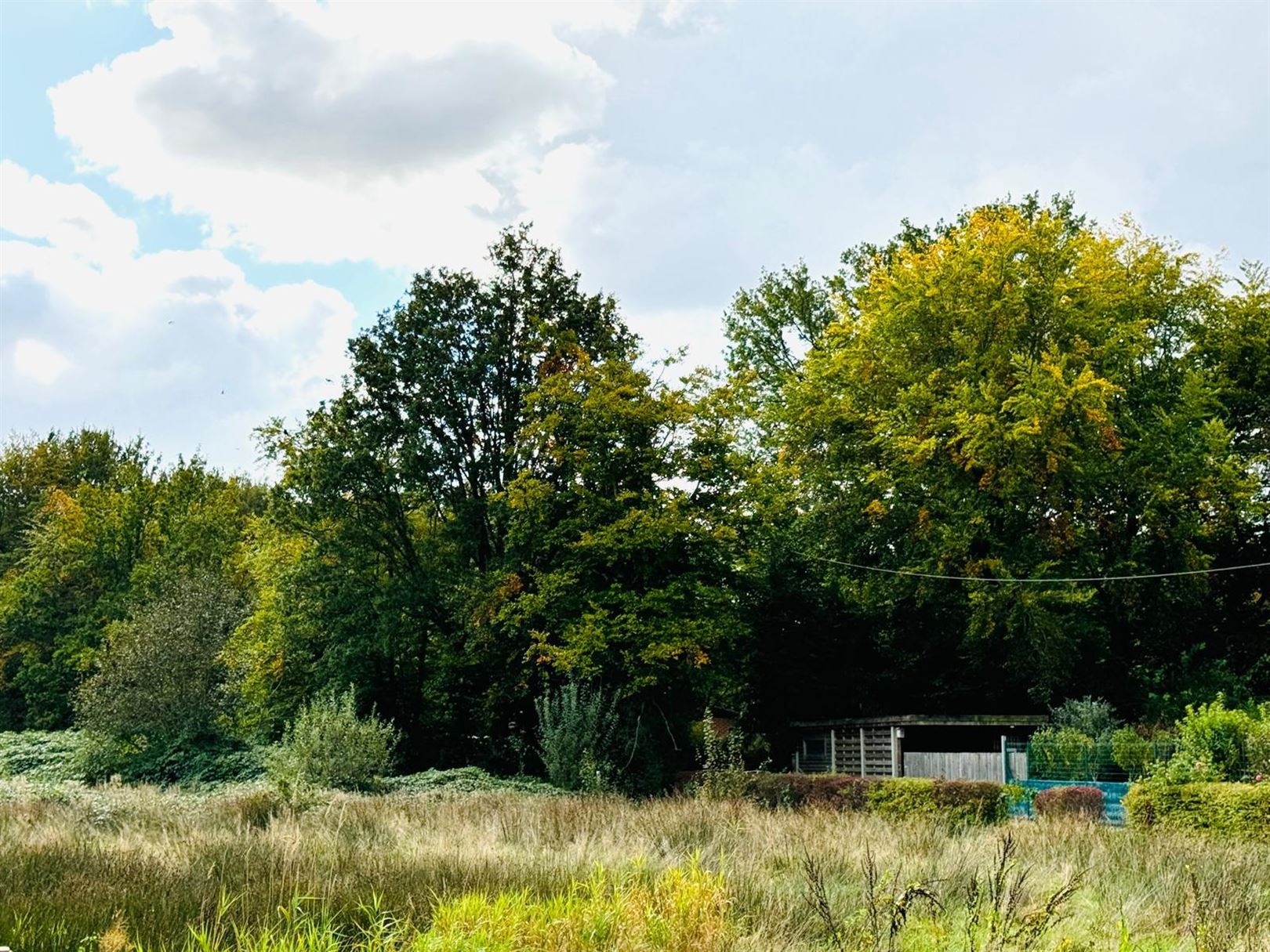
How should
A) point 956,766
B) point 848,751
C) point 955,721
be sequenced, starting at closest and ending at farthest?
point 956,766 → point 955,721 → point 848,751

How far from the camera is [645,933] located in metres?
6.35

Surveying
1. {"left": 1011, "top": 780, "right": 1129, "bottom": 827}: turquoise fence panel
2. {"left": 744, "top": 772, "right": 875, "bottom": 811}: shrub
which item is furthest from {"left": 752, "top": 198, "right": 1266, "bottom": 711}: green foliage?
{"left": 744, "top": 772, "right": 875, "bottom": 811}: shrub

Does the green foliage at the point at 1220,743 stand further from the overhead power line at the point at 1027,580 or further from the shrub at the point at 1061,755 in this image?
the overhead power line at the point at 1027,580

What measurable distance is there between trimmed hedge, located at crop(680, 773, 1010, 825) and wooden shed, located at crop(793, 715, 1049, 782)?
14.0 feet

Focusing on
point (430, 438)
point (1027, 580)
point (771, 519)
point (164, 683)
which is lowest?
point (164, 683)

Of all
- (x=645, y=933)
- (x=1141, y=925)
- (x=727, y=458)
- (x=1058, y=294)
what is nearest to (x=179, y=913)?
(x=645, y=933)

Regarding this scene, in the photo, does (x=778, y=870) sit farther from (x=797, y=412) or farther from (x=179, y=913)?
(x=797, y=412)

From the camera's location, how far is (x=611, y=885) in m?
7.93

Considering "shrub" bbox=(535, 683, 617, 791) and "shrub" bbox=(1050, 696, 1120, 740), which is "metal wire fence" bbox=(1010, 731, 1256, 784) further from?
"shrub" bbox=(535, 683, 617, 791)

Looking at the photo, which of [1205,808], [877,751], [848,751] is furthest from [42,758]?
[1205,808]

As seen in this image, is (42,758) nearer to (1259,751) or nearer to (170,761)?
(170,761)

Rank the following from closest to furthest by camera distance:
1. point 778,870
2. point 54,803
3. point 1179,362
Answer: point 778,870, point 54,803, point 1179,362

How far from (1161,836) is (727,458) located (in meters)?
18.5

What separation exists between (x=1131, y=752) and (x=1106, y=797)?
192 cm
